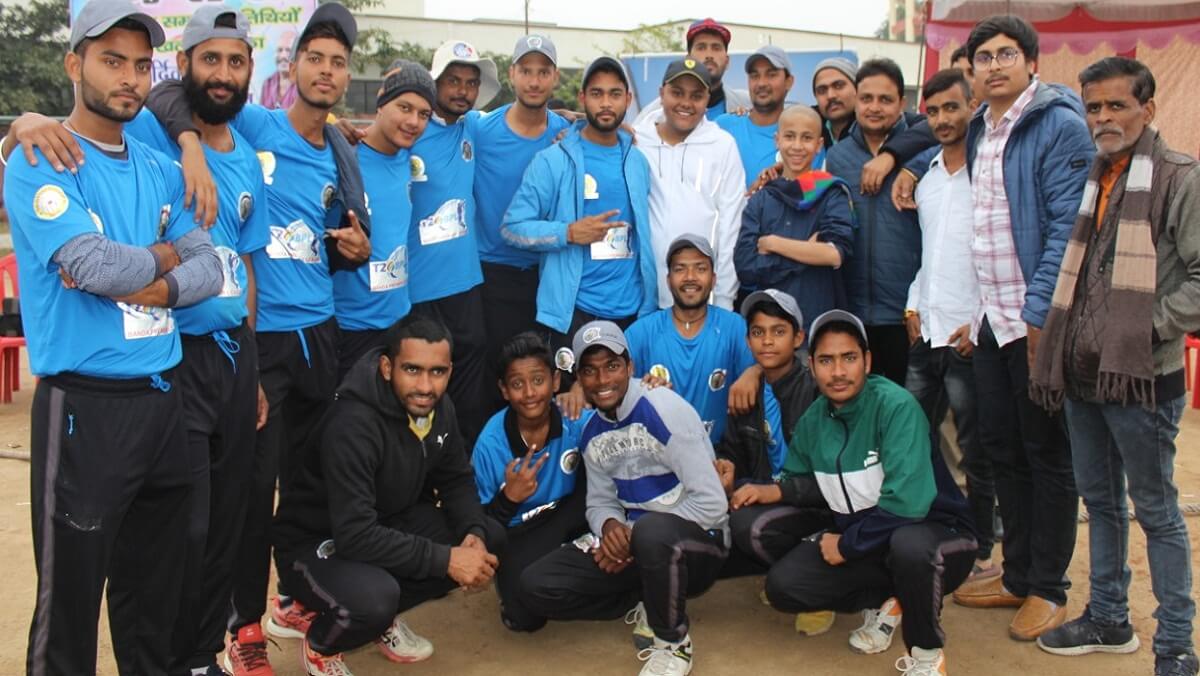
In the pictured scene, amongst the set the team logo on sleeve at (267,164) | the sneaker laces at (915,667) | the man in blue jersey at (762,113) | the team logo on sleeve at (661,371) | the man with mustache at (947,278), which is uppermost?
the man in blue jersey at (762,113)

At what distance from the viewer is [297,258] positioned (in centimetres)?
401

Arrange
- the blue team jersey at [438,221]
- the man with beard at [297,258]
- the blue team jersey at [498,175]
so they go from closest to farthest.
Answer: the man with beard at [297,258] < the blue team jersey at [438,221] < the blue team jersey at [498,175]

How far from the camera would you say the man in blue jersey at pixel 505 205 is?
17.4ft

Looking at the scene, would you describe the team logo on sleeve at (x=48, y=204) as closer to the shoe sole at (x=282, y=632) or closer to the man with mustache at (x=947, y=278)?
the shoe sole at (x=282, y=632)

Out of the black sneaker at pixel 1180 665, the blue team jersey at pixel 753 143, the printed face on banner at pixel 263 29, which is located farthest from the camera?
the printed face on banner at pixel 263 29

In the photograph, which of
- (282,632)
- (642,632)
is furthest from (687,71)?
(282,632)

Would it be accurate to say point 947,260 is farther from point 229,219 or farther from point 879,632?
point 229,219

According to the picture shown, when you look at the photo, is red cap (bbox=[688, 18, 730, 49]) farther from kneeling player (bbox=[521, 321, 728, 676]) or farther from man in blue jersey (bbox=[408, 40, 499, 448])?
kneeling player (bbox=[521, 321, 728, 676])

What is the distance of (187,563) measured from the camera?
11.3 ft

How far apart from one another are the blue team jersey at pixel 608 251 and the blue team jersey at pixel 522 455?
65cm

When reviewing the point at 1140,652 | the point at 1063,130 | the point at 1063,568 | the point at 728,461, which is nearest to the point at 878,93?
the point at 1063,130

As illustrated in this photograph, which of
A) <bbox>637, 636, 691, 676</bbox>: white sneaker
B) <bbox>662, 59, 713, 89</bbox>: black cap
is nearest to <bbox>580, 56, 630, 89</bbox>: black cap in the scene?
<bbox>662, 59, 713, 89</bbox>: black cap

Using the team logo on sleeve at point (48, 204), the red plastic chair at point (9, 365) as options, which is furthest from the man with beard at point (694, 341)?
the red plastic chair at point (9, 365)

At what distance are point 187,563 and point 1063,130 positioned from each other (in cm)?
351
